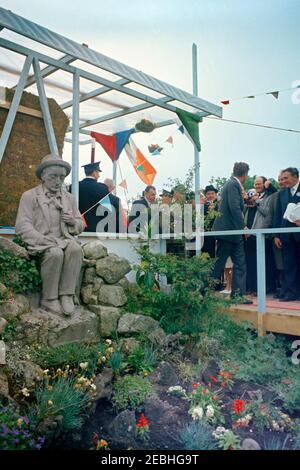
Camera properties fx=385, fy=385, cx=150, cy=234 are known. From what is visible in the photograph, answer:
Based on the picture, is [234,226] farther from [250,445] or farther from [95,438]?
[95,438]

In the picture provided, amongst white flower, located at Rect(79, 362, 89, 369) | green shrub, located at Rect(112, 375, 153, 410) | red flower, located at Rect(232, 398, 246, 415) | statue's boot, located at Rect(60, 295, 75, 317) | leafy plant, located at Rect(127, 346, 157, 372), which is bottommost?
red flower, located at Rect(232, 398, 246, 415)

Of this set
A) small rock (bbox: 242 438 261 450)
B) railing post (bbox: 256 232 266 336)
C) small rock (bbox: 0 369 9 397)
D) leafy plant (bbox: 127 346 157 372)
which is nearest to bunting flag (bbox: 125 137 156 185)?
railing post (bbox: 256 232 266 336)

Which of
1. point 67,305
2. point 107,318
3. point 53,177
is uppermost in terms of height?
point 53,177

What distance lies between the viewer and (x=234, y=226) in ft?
16.8

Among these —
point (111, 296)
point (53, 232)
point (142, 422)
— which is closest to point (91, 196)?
point (53, 232)

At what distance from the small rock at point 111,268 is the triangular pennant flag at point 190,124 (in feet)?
9.36

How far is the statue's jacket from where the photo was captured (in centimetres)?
393

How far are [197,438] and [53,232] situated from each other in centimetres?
244

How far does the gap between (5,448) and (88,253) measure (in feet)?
7.86

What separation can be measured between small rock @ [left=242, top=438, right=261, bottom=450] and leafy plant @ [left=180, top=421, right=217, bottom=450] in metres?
0.21

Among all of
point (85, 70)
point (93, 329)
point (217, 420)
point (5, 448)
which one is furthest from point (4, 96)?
point (217, 420)

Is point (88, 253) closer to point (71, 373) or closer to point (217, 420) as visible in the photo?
point (71, 373)

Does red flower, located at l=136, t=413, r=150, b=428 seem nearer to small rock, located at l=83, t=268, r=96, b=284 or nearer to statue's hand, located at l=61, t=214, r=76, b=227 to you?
small rock, located at l=83, t=268, r=96, b=284

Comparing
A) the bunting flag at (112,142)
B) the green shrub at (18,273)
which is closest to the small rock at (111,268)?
the green shrub at (18,273)
